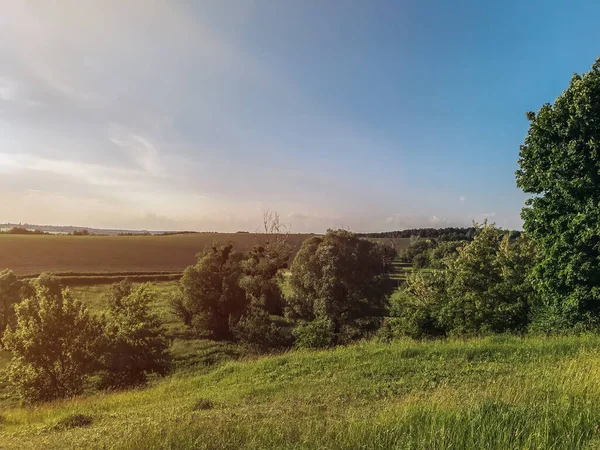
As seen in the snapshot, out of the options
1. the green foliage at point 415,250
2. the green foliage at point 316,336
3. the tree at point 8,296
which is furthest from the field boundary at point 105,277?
the green foliage at point 415,250

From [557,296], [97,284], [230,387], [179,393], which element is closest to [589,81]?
[557,296]

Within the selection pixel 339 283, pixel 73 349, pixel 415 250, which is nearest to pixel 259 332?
pixel 339 283

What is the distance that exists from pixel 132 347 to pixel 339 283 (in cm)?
1619

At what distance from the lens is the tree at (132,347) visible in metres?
23.1

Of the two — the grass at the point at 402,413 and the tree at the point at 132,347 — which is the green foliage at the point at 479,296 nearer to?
the grass at the point at 402,413

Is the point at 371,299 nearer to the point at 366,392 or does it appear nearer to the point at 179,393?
the point at 179,393

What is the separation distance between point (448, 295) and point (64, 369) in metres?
24.2

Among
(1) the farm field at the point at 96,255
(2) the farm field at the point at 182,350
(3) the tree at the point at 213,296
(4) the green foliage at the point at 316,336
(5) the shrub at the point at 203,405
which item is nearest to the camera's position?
(5) the shrub at the point at 203,405

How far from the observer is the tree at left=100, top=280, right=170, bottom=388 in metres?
23.1

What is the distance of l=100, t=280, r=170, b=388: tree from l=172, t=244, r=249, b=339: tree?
11000 mm

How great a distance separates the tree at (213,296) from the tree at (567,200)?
26.4 metres

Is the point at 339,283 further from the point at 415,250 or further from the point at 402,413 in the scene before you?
the point at 415,250

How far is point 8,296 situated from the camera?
32812mm

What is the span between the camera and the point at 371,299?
33844 millimetres
